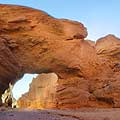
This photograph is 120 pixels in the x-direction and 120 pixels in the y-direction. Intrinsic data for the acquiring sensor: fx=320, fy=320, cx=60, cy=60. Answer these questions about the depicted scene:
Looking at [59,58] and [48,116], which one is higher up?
[59,58]

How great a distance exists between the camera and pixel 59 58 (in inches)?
781

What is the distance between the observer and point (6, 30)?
18.3 m

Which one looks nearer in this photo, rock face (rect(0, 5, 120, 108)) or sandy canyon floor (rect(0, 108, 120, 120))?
sandy canyon floor (rect(0, 108, 120, 120))

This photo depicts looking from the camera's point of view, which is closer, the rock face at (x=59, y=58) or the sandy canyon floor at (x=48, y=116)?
the sandy canyon floor at (x=48, y=116)

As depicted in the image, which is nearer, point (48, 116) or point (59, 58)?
point (48, 116)

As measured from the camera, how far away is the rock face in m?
18.2

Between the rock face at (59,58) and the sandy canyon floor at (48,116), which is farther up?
the rock face at (59,58)

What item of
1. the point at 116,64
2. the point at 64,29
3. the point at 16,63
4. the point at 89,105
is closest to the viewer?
the point at 16,63

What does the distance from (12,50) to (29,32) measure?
1547 mm

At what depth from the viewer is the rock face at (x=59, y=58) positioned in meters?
18.2

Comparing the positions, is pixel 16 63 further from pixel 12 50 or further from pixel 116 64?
pixel 116 64

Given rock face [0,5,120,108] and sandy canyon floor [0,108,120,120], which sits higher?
rock face [0,5,120,108]

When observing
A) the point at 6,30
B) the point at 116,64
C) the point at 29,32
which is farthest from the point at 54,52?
the point at 116,64

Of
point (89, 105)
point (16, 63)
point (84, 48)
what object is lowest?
point (89, 105)
